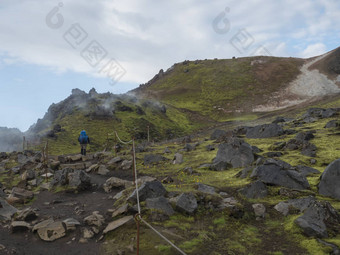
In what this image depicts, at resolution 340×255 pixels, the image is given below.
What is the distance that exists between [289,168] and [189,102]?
9432 centimetres

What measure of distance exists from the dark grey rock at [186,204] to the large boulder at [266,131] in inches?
1063

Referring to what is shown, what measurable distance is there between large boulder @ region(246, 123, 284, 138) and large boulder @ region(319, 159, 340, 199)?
74.6 ft

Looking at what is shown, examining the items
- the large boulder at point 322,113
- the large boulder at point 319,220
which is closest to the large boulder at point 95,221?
the large boulder at point 319,220

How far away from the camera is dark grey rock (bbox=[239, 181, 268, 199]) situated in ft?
49.6

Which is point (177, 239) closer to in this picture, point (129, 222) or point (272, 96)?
point (129, 222)

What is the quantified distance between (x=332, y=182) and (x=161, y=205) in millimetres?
9550

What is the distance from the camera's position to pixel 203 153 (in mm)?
31750

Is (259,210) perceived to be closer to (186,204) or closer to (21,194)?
(186,204)

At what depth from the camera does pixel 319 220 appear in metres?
11.2

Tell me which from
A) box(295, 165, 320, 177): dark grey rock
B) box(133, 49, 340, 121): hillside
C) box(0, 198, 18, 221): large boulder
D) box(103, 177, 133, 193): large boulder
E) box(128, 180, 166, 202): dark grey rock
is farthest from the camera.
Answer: box(133, 49, 340, 121): hillside

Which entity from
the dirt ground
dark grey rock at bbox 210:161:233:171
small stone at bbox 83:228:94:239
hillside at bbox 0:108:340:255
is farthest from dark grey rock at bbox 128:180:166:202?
dark grey rock at bbox 210:161:233:171

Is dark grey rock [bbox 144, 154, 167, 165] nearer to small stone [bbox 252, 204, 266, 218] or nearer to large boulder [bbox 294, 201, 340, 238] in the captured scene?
small stone [bbox 252, 204, 266, 218]

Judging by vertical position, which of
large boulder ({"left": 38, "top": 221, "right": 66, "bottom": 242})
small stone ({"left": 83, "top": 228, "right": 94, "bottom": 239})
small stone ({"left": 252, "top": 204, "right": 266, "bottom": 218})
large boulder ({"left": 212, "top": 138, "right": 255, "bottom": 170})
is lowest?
small stone ({"left": 252, "top": 204, "right": 266, "bottom": 218})

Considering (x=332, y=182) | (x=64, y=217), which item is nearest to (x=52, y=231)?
(x=64, y=217)
